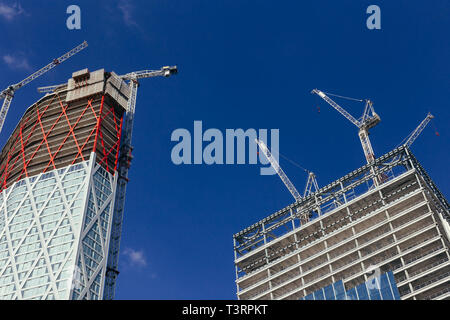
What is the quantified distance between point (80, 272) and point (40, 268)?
41.6ft

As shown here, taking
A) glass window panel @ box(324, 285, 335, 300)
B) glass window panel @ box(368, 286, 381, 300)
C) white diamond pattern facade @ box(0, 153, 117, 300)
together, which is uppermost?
white diamond pattern facade @ box(0, 153, 117, 300)

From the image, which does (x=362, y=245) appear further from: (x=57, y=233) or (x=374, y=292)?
(x=57, y=233)

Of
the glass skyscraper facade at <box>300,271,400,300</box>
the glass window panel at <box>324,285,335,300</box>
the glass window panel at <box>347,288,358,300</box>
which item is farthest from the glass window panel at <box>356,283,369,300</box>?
the glass window panel at <box>324,285,335,300</box>

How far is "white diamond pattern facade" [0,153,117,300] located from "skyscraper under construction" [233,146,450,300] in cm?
4694

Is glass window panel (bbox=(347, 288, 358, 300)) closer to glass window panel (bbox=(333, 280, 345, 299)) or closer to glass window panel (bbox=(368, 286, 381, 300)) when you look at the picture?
glass window panel (bbox=(333, 280, 345, 299))

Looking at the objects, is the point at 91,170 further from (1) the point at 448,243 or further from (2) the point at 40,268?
(1) the point at 448,243

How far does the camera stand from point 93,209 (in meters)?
182

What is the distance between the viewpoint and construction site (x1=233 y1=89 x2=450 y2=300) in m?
139

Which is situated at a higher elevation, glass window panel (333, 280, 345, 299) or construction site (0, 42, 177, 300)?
construction site (0, 42, 177, 300)

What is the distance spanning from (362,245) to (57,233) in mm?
91692

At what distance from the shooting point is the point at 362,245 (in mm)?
156500

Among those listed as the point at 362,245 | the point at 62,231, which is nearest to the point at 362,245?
the point at 362,245

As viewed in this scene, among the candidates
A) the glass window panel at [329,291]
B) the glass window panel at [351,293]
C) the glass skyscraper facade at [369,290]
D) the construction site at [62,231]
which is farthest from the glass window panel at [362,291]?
the construction site at [62,231]
